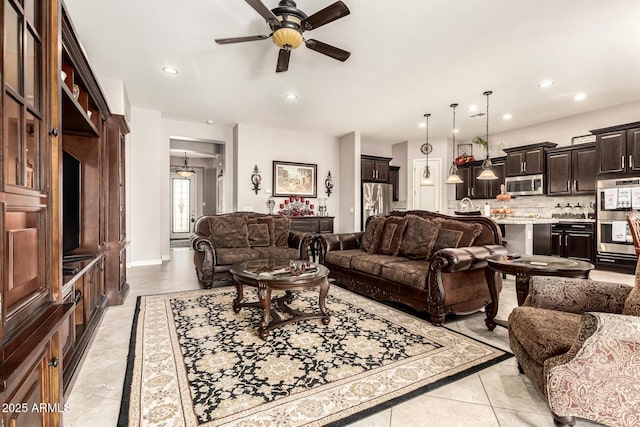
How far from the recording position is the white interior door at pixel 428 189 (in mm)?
7820

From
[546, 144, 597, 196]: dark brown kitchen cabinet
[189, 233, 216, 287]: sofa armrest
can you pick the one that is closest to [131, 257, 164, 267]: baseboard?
[189, 233, 216, 287]: sofa armrest

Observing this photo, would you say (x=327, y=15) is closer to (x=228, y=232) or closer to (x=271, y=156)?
(x=228, y=232)

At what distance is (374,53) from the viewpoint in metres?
3.54

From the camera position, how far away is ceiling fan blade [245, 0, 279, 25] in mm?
2290

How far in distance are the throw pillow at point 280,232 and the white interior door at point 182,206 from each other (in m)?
6.48

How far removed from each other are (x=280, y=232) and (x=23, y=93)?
3883mm

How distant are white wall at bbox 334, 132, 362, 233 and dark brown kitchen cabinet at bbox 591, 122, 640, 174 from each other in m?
4.33

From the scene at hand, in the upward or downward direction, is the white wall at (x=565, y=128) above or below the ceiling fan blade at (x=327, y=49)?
above

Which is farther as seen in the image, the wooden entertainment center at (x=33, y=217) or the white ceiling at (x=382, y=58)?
the white ceiling at (x=382, y=58)

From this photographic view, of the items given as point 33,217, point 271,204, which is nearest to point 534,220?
point 271,204

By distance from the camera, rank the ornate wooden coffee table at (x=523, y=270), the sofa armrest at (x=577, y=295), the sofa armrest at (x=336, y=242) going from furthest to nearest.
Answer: the sofa armrest at (x=336, y=242) < the ornate wooden coffee table at (x=523, y=270) < the sofa armrest at (x=577, y=295)

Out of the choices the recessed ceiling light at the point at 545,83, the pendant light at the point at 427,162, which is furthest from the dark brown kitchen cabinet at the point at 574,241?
the recessed ceiling light at the point at 545,83

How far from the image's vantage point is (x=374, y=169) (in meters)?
7.56

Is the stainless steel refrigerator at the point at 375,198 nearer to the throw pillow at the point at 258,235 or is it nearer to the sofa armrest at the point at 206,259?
the throw pillow at the point at 258,235
